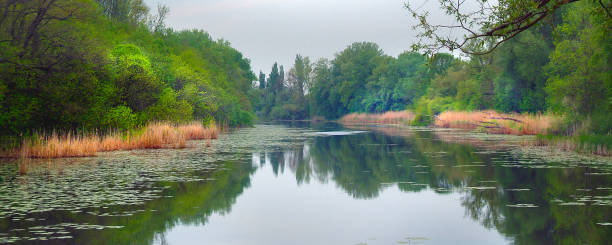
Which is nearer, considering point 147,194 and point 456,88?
point 147,194

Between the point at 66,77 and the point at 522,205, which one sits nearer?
the point at 522,205

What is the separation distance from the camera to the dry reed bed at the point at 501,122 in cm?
3522

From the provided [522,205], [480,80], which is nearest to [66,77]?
[522,205]

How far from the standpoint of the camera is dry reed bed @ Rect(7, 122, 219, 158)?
20.6 metres

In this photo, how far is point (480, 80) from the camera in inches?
2275

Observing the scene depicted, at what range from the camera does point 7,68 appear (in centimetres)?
1998

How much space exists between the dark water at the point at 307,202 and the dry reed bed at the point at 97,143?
1405mm

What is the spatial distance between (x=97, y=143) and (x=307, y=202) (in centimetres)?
1460

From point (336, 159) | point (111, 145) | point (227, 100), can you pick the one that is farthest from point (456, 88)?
point (111, 145)

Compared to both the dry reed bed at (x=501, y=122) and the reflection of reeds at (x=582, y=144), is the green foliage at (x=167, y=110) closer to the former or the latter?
the reflection of reeds at (x=582, y=144)

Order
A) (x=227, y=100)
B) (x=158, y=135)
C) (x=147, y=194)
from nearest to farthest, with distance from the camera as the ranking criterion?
(x=147, y=194)
(x=158, y=135)
(x=227, y=100)

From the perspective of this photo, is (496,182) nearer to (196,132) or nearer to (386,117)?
(196,132)

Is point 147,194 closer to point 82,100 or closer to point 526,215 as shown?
point 526,215

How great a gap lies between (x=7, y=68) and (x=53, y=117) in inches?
127
